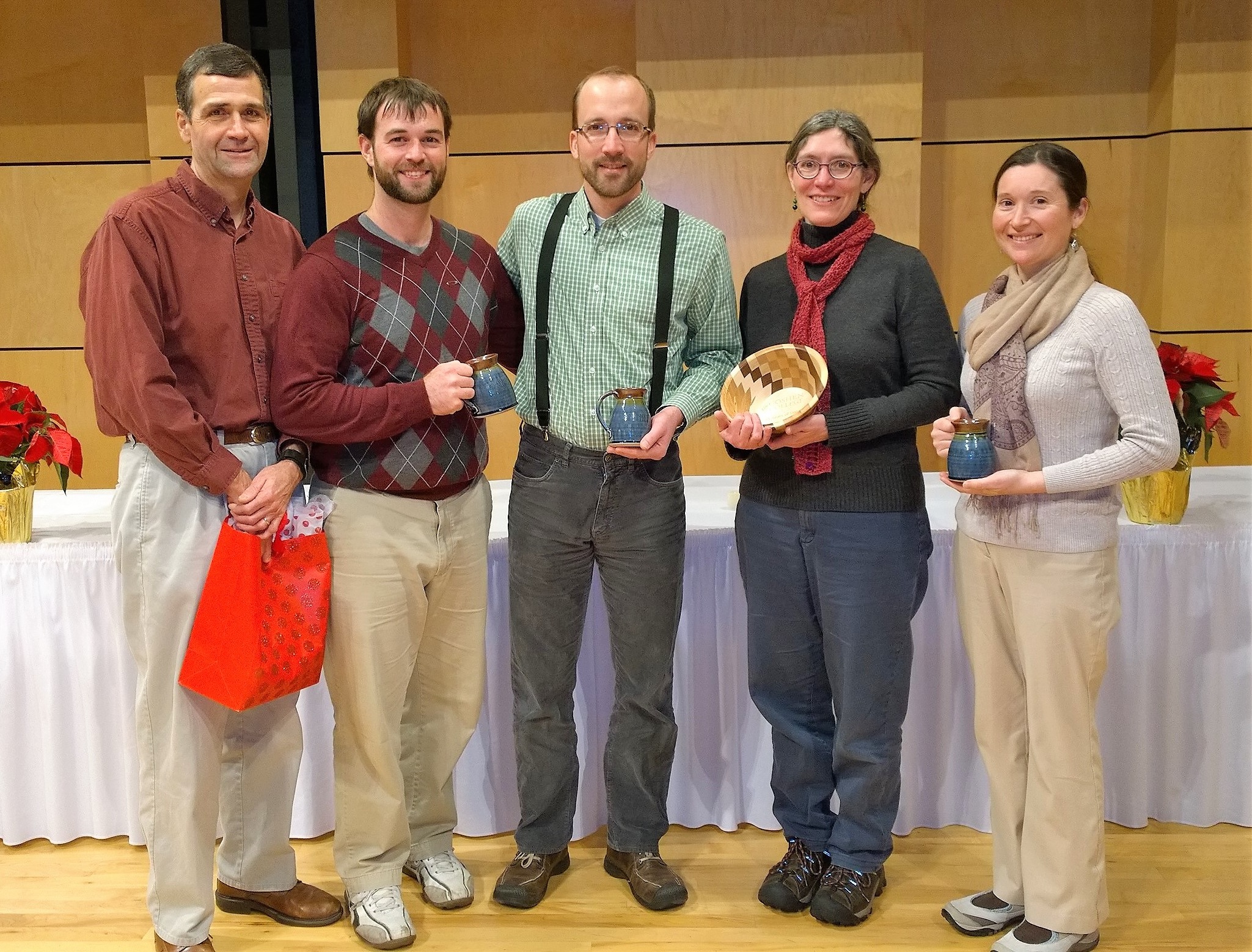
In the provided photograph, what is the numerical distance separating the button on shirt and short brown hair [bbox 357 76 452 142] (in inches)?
11.9

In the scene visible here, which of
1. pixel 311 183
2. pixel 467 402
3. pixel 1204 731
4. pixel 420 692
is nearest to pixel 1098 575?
pixel 1204 731

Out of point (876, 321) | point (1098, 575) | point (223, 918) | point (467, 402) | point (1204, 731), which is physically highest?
point (876, 321)

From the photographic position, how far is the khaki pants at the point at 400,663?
2189 mm

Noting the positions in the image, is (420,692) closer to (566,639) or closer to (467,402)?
(566,639)

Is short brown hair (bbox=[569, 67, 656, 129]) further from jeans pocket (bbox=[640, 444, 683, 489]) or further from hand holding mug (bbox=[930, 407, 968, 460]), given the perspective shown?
hand holding mug (bbox=[930, 407, 968, 460])

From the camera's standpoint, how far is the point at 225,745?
2.30 m

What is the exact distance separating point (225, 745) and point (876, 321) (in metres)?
1.61

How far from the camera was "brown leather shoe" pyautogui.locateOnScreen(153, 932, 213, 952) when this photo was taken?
2184mm

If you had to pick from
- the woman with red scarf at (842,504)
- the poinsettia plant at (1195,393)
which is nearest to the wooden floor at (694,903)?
the woman with red scarf at (842,504)

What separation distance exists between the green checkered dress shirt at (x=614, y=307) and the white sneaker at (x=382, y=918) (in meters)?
A: 1.06

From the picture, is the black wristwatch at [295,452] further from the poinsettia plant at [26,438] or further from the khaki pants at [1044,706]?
the khaki pants at [1044,706]

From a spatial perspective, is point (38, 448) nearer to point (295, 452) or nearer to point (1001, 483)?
point (295, 452)

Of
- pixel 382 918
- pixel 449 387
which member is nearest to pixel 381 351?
pixel 449 387

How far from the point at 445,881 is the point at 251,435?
110 centimetres
